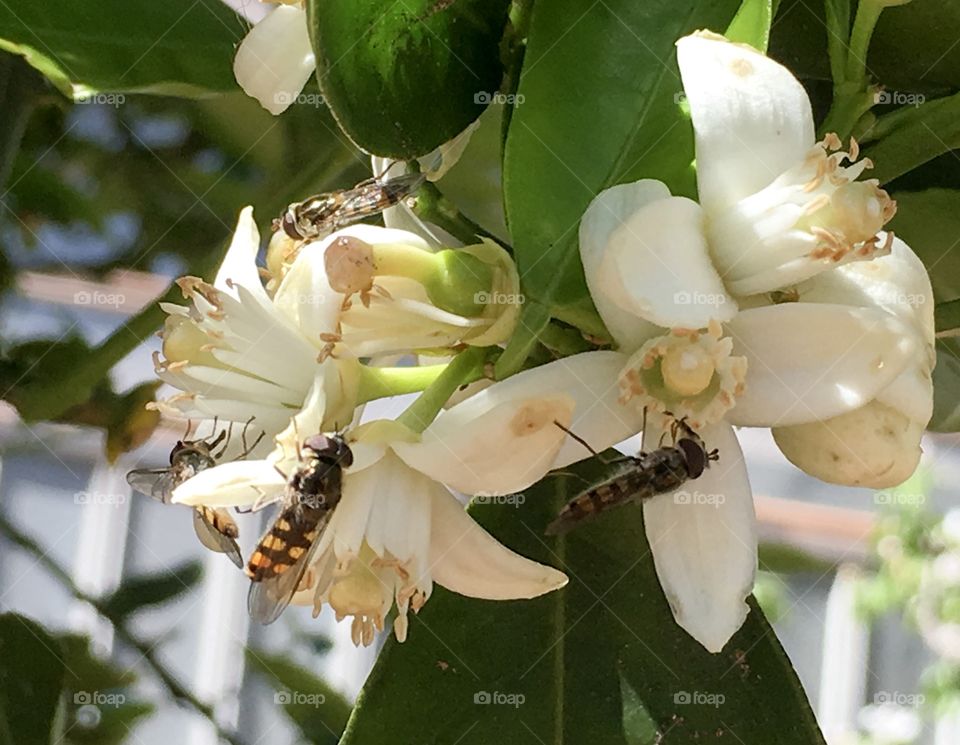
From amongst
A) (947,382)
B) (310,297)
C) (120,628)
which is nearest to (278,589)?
(310,297)

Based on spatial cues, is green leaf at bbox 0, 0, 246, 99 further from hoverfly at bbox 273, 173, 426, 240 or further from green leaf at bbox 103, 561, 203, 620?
green leaf at bbox 103, 561, 203, 620

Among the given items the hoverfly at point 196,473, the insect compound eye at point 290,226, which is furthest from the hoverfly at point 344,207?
the hoverfly at point 196,473

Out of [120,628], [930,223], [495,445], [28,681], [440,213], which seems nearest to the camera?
[495,445]

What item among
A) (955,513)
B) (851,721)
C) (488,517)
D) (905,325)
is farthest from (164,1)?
(851,721)

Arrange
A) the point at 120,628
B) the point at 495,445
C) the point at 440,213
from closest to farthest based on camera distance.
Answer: the point at 495,445, the point at 440,213, the point at 120,628

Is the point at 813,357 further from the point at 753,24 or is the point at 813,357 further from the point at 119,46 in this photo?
the point at 119,46

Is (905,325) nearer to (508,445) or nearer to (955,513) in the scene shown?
(508,445)
